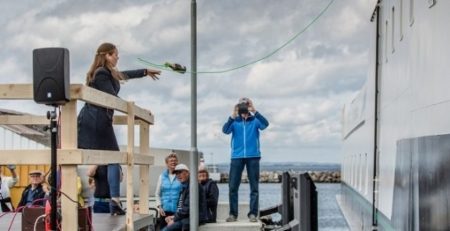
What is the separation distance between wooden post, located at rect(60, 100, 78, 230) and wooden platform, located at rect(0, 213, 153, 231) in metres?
1.35

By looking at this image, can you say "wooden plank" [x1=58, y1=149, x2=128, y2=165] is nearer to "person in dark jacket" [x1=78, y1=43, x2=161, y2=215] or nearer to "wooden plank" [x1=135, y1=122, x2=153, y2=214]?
"person in dark jacket" [x1=78, y1=43, x2=161, y2=215]

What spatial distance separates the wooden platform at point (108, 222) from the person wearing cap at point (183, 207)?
1.80m

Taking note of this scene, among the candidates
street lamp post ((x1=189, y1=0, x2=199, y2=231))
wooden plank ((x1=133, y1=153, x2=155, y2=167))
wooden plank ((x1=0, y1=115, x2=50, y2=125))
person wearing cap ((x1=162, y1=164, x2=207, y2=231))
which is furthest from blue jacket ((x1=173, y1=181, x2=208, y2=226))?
wooden plank ((x1=0, y1=115, x2=50, y2=125))

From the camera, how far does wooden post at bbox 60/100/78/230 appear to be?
233 inches

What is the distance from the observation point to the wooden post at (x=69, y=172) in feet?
19.4

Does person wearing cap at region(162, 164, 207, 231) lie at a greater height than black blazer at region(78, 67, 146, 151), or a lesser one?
lesser

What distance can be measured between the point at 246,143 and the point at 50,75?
20.4 ft

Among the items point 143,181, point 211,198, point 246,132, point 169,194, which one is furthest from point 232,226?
point 143,181

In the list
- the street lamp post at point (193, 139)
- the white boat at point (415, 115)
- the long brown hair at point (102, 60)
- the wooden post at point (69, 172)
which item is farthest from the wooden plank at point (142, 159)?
the white boat at point (415, 115)

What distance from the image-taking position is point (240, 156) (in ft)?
38.4

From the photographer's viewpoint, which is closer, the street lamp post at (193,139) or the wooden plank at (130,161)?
the wooden plank at (130,161)

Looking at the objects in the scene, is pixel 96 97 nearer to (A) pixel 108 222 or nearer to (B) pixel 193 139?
(A) pixel 108 222

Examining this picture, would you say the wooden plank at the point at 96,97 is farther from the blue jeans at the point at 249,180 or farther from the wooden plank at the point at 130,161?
the blue jeans at the point at 249,180

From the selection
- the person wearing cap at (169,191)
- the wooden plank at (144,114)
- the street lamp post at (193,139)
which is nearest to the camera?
the wooden plank at (144,114)
